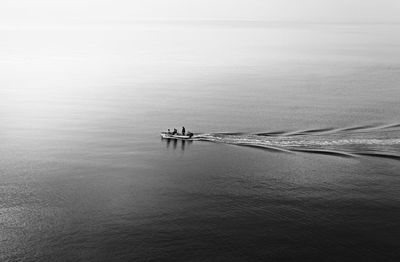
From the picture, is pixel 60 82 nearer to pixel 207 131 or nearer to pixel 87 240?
pixel 207 131

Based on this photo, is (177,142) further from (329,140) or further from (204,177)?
(329,140)

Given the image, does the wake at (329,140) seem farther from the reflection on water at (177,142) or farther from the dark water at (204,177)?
the reflection on water at (177,142)

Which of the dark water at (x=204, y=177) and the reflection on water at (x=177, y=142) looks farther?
the reflection on water at (x=177, y=142)

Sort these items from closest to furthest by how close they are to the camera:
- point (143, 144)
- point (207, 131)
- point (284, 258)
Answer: point (284, 258)
point (143, 144)
point (207, 131)

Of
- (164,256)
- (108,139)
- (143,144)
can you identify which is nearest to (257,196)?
(164,256)

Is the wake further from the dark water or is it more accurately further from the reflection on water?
the reflection on water

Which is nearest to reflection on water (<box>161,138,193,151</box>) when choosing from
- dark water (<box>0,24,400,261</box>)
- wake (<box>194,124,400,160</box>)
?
dark water (<box>0,24,400,261</box>)

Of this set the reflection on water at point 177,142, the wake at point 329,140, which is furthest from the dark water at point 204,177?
the reflection on water at point 177,142

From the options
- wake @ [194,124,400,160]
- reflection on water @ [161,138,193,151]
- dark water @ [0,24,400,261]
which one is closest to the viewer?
dark water @ [0,24,400,261]
